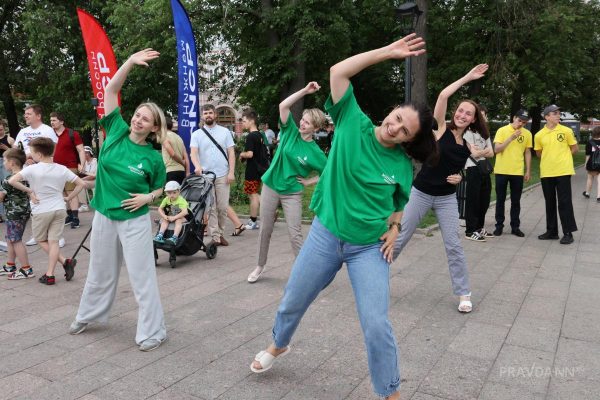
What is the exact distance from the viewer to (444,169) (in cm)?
502

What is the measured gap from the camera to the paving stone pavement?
3371 millimetres

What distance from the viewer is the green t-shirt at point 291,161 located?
5.35 meters

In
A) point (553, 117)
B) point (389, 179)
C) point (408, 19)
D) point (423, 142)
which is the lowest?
point (389, 179)

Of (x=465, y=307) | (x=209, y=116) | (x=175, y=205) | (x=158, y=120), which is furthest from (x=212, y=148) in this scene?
(x=465, y=307)

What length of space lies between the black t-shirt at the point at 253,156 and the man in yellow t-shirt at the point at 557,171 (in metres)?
4.55

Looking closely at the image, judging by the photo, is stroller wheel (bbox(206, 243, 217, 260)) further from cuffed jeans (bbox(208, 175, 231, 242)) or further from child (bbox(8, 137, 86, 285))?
child (bbox(8, 137, 86, 285))

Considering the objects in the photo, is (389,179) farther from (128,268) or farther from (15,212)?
(15,212)

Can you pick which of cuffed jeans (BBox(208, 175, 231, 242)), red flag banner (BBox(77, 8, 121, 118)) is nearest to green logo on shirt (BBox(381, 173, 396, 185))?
cuffed jeans (BBox(208, 175, 231, 242))

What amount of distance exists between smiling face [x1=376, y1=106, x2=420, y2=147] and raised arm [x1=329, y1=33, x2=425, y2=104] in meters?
0.28

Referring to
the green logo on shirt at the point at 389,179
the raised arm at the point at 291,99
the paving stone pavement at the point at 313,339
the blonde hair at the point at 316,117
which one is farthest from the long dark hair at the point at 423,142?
the blonde hair at the point at 316,117

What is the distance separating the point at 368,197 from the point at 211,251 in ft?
14.4

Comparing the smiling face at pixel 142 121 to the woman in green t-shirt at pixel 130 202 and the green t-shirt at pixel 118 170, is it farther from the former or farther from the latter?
the green t-shirt at pixel 118 170

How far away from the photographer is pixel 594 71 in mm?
31141

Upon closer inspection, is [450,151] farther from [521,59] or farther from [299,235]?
[521,59]
